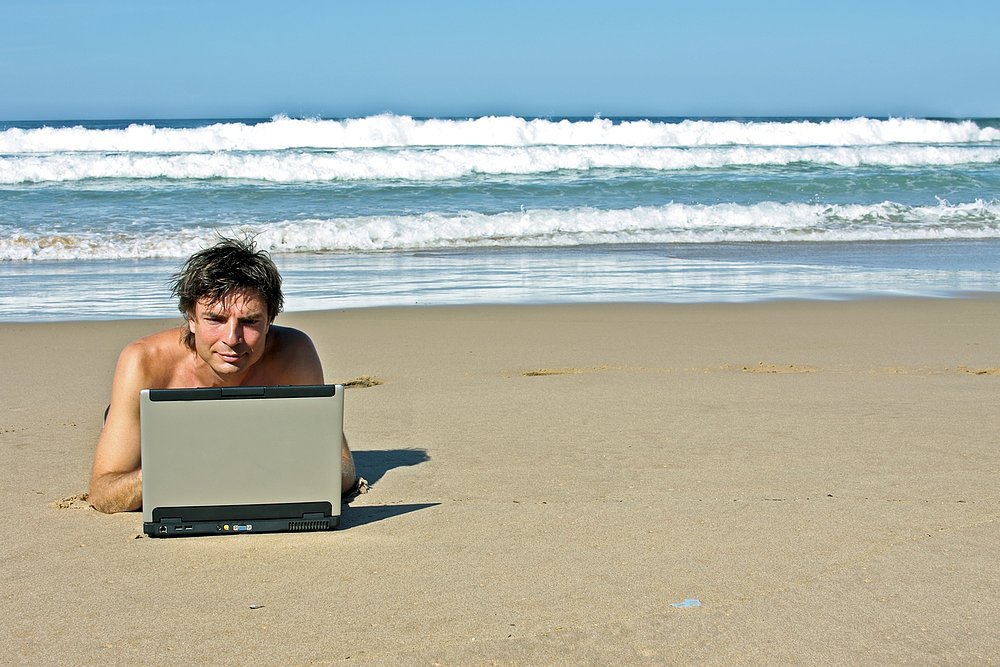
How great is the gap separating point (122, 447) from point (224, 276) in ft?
2.40

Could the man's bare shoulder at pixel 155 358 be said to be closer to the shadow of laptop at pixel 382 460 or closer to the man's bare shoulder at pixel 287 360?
the man's bare shoulder at pixel 287 360

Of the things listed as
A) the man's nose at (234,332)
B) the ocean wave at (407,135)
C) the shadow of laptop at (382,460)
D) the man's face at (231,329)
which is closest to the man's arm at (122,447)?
the man's face at (231,329)

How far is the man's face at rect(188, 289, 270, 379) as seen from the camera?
3117 mm

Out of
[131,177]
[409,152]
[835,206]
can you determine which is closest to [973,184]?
[835,206]

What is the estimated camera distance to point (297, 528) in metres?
3.10

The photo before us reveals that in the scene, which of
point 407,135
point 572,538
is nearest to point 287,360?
point 572,538

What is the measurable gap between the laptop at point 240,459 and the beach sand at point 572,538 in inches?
2.6

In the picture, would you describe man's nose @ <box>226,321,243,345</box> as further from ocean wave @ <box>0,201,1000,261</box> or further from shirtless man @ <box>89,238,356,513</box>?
ocean wave @ <box>0,201,1000,261</box>

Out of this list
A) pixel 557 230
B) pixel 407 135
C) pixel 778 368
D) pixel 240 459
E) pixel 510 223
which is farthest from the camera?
pixel 407 135

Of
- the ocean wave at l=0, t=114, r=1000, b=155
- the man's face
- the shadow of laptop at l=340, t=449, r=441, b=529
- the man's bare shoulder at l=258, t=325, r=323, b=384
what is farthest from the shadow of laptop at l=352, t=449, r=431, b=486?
the ocean wave at l=0, t=114, r=1000, b=155

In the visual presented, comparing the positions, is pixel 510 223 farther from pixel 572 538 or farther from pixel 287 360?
pixel 572 538

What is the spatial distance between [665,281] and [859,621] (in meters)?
8.26

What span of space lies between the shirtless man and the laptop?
12.9 inches

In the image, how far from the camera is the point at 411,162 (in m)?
26.3
